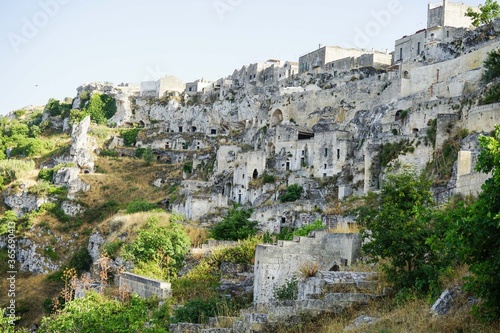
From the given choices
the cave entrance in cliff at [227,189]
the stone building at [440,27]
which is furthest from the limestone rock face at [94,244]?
the stone building at [440,27]

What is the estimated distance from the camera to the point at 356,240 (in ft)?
64.4

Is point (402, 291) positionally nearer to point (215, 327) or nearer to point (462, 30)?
point (215, 327)

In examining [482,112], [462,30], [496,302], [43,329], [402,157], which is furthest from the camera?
[462,30]

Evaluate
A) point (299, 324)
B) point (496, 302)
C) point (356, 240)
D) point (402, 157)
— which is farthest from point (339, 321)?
point (402, 157)

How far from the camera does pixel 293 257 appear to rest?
65.3 ft

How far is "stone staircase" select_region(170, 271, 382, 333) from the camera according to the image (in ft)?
45.1

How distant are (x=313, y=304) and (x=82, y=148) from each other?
195ft

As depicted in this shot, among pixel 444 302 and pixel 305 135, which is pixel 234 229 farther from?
pixel 444 302

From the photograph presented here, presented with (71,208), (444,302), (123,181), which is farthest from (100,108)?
(444,302)

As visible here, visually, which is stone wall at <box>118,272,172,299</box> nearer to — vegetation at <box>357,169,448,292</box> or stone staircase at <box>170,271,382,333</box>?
stone staircase at <box>170,271,382,333</box>

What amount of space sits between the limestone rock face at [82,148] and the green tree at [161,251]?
39968mm

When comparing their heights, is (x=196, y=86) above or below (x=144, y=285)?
above

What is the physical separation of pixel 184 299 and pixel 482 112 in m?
17.7

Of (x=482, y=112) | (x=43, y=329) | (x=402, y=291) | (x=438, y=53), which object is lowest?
(x=43, y=329)
